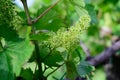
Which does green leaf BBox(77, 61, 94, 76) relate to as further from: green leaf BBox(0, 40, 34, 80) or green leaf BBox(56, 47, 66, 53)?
green leaf BBox(0, 40, 34, 80)

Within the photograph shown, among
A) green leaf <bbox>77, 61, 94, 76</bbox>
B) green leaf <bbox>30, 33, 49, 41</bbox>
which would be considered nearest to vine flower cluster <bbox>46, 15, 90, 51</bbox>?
green leaf <bbox>30, 33, 49, 41</bbox>

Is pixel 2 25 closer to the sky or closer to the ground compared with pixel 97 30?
closer to the sky

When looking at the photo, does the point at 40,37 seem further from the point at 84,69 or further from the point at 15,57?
→ the point at 84,69

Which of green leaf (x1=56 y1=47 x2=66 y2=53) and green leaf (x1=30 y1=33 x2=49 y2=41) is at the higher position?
green leaf (x1=30 y1=33 x2=49 y2=41)

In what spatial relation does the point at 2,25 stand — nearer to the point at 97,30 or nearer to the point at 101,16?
the point at 97,30

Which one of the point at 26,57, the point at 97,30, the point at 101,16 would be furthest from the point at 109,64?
the point at 26,57

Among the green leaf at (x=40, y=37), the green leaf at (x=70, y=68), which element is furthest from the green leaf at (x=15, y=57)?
the green leaf at (x=70, y=68)
